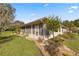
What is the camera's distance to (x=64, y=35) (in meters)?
4.74

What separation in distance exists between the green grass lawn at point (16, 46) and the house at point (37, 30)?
17 centimetres

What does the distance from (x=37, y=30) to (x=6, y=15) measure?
0.78 meters

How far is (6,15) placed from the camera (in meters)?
4.75

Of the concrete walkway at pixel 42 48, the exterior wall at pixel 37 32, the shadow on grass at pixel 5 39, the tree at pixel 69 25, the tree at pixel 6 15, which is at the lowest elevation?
the concrete walkway at pixel 42 48

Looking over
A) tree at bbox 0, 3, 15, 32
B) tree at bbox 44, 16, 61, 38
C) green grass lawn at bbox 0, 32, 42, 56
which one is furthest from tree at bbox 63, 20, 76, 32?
tree at bbox 0, 3, 15, 32

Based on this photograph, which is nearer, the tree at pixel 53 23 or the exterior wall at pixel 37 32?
the tree at pixel 53 23

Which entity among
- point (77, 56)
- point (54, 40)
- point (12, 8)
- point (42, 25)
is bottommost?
point (77, 56)

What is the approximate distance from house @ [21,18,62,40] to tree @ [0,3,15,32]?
0.36 meters

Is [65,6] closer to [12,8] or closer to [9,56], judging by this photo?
[12,8]

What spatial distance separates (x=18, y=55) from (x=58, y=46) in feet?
2.97

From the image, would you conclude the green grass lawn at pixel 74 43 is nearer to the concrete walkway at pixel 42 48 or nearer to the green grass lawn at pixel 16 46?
the concrete walkway at pixel 42 48

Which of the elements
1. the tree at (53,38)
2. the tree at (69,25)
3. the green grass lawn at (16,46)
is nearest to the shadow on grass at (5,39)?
the green grass lawn at (16,46)

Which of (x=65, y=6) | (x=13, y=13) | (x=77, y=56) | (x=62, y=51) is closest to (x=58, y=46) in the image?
(x=62, y=51)

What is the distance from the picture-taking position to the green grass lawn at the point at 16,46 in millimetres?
4641
